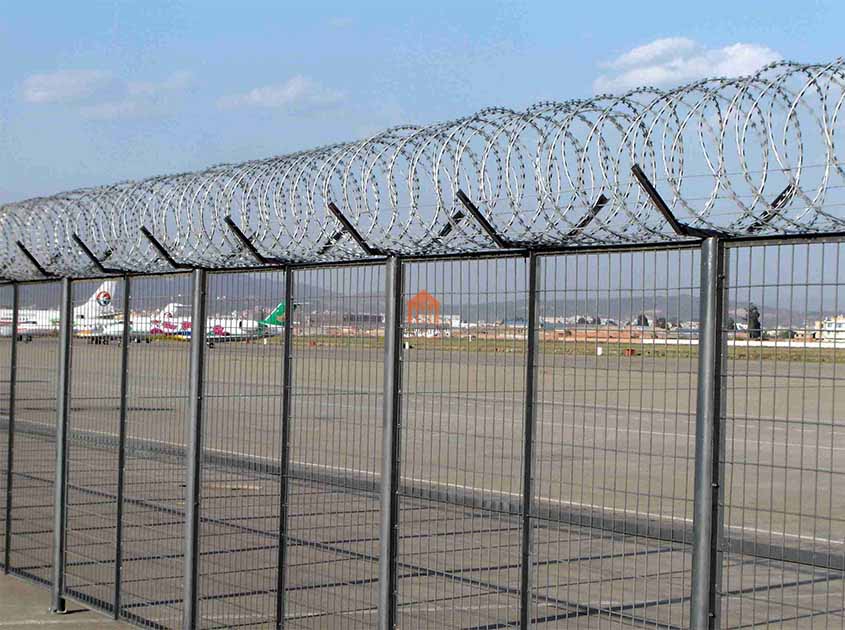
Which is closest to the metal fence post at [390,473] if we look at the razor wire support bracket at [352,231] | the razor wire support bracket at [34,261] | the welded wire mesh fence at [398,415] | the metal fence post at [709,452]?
the welded wire mesh fence at [398,415]

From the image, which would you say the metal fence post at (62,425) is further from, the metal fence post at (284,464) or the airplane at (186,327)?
the metal fence post at (284,464)

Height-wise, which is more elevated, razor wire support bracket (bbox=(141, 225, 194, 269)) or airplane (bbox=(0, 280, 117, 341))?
razor wire support bracket (bbox=(141, 225, 194, 269))

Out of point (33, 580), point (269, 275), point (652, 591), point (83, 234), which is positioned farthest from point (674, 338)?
point (33, 580)

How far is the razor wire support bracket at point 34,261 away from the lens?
1123 centimetres

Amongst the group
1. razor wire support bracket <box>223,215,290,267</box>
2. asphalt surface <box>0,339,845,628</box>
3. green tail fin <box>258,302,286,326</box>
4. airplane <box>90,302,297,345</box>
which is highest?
razor wire support bracket <box>223,215,290,267</box>

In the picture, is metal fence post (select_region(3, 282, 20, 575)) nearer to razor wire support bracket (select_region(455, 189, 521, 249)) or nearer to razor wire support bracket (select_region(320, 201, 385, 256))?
razor wire support bracket (select_region(320, 201, 385, 256))

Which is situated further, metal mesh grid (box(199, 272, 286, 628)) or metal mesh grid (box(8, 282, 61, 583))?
metal mesh grid (box(8, 282, 61, 583))

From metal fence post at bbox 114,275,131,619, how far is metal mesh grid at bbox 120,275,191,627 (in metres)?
0.05

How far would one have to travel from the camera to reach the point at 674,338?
6.11 m

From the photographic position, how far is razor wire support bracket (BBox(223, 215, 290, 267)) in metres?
8.52

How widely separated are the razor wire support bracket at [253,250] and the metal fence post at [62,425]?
2564mm

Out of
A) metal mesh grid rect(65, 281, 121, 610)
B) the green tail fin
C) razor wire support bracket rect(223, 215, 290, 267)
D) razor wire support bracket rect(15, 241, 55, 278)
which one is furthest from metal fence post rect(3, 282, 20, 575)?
the green tail fin

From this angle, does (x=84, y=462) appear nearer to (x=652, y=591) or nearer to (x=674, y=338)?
(x=652, y=591)

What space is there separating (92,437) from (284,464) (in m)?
3.04
